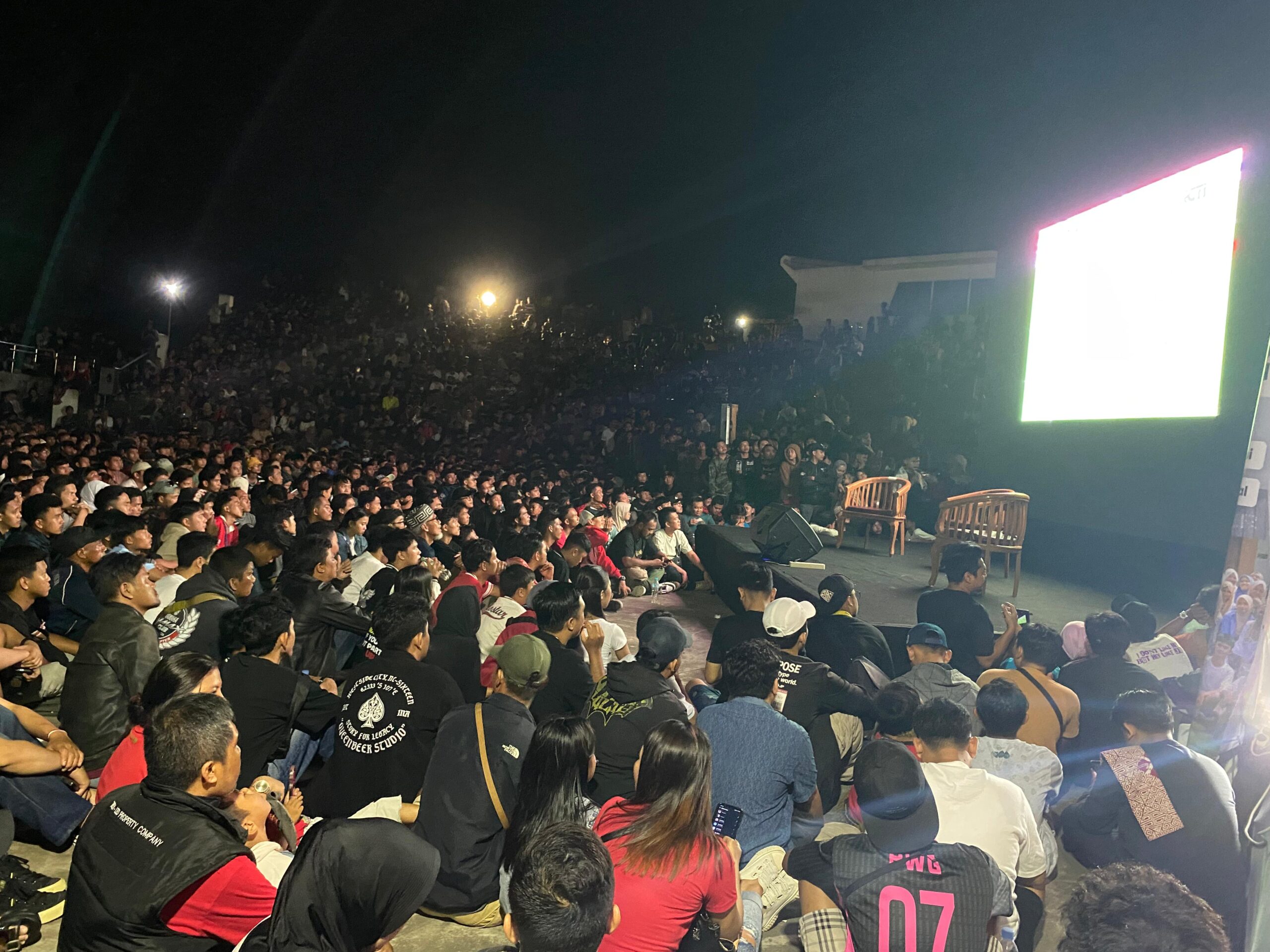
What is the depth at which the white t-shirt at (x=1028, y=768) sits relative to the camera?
10.5 feet

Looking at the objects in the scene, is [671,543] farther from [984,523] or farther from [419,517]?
[984,523]

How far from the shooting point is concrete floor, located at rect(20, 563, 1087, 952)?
3129 millimetres

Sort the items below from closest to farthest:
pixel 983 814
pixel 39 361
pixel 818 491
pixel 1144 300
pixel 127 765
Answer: pixel 983 814, pixel 127 765, pixel 1144 300, pixel 818 491, pixel 39 361

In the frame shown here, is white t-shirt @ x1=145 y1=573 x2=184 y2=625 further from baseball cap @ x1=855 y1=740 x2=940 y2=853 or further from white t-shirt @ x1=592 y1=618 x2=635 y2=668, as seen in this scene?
baseball cap @ x1=855 y1=740 x2=940 y2=853

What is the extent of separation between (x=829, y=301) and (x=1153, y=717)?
21.0 meters

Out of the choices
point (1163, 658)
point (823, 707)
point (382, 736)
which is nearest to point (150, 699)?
point (382, 736)

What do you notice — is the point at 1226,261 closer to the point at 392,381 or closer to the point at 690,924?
the point at 690,924

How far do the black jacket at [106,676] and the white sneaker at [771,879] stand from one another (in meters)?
2.61

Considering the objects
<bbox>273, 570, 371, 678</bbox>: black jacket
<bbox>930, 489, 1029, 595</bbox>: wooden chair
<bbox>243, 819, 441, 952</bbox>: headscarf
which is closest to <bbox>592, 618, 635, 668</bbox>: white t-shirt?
<bbox>273, 570, 371, 678</bbox>: black jacket

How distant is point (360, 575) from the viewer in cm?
568

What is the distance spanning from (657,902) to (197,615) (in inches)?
114

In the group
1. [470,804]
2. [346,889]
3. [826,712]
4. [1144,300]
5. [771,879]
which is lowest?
[771,879]

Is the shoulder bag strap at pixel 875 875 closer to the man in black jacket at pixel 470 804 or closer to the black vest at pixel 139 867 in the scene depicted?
the man in black jacket at pixel 470 804

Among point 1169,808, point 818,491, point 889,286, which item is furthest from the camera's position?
point 889,286
